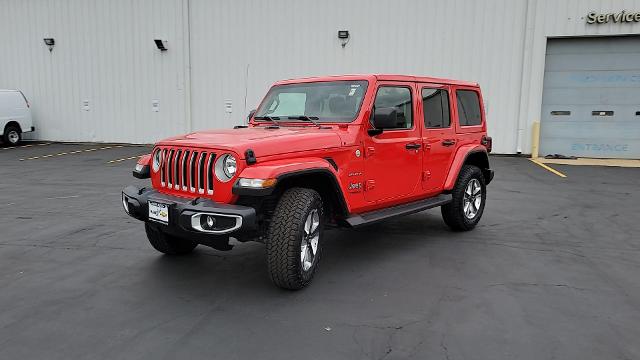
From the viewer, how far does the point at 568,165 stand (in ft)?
43.2

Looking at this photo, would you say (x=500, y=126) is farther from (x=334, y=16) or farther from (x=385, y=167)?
(x=385, y=167)

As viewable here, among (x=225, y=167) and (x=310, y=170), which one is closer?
(x=225, y=167)

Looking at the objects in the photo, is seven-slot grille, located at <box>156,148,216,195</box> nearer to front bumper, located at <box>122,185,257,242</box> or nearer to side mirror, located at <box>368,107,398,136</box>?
front bumper, located at <box>122,185,257,242</box>

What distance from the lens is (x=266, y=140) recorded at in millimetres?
4008

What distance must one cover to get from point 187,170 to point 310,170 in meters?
0.98

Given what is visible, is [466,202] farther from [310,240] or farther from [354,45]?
[354,45]

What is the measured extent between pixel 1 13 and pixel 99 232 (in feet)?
57.1

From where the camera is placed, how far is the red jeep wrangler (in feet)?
12.5

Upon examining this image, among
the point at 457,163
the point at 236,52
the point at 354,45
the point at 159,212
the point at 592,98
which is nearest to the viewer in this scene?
the point at 159,212

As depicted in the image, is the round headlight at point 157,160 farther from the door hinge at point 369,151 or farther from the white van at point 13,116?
the white van at point 13,116

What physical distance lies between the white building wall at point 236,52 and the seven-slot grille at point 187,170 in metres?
12.4

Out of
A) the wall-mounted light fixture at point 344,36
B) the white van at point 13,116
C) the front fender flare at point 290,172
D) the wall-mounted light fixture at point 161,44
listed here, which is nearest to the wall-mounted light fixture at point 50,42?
the white van at point 13,116

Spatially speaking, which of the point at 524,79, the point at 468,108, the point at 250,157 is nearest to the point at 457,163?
the point at 468,108

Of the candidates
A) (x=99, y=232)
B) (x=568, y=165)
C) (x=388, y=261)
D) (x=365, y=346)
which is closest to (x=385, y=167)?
(x=388, y=261)
